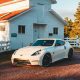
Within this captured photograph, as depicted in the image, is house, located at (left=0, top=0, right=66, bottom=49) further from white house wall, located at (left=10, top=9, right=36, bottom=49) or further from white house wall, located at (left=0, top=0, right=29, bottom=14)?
white house wall, located at (left=0, top=0, right=29, bottom=14)

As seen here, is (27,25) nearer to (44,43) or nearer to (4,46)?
(4,46)

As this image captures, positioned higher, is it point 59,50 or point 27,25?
point 27,25

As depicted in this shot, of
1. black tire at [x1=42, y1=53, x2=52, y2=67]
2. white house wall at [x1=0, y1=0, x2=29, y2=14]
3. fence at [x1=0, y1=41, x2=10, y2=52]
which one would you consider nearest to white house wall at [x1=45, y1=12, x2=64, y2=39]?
white house wall at [x1=0, y1=0, x2=29, y2=14]

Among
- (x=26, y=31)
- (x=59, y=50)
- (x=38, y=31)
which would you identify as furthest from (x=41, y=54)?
(x=38, y=31)

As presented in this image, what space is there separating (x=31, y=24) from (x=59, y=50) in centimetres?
1472

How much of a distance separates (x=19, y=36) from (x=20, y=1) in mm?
4846

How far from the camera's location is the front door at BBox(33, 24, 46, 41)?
3209 cm

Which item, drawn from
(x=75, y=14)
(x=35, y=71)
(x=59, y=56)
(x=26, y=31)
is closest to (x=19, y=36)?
(x=26, y=31)

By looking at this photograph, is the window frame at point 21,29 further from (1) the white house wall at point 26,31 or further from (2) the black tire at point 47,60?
(2) the black tire at point 47,60

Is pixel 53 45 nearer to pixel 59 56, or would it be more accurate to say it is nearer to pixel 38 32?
pixel 59 56

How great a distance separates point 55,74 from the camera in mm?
12781

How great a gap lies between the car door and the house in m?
11.9

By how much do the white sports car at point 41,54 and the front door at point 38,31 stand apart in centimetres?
1499

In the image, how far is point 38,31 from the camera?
32625mm
